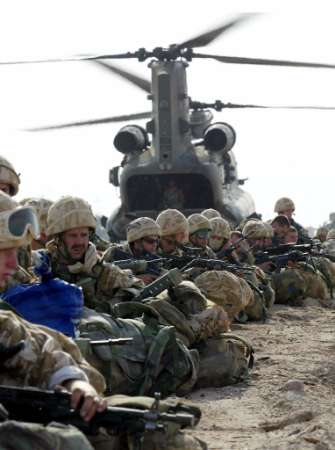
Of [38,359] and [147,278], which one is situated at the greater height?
[147,278]

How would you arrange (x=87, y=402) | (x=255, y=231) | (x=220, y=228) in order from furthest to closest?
1. (x=255, y=231)
2. (x=220, y=228)
3. (x=87, y=402)

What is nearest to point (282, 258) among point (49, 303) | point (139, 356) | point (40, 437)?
point (139, 356)

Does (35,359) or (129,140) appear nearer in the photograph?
(35,359)

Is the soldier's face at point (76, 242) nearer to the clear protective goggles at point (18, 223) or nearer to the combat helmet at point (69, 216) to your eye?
the combat helmet at point (69, 216)

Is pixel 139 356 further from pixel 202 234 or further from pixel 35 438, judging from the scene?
pixel 202 234

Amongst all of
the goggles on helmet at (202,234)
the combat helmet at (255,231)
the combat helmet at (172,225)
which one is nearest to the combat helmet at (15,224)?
the combat helmet at (172,225)

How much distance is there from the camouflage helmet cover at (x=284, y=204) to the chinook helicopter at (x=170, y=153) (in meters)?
0.77

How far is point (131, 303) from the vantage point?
6551 mm

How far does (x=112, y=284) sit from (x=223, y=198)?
39.1 ft

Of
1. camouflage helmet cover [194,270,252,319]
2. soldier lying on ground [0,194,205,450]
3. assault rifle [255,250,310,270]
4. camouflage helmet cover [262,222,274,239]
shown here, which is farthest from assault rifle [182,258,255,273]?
soldier lying on ground [0,194,205,450]

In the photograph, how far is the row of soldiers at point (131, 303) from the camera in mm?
5160

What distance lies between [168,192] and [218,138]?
128 centimetres

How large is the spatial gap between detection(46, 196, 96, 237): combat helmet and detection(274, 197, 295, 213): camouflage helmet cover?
1176 cm

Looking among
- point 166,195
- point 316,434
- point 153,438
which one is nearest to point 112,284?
point 316,434
